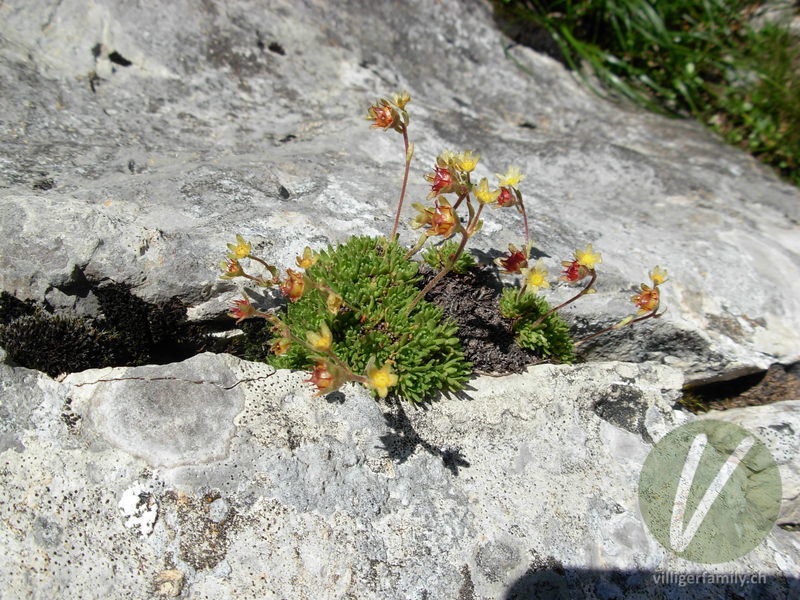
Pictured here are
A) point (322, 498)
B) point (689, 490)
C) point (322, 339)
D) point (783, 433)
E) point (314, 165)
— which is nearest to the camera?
point (322, 339)

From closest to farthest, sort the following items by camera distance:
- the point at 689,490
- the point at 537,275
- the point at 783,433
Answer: the point at 689,490 < the point at 537,275 < the point at 783,433

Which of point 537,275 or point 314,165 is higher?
point 537,275

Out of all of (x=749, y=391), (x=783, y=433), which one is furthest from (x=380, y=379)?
(x=749, y=391)

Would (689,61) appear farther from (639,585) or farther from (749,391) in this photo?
(639,585)

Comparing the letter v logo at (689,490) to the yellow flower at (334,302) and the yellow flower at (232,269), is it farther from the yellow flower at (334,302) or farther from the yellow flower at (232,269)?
the yellow flower at (232,269)

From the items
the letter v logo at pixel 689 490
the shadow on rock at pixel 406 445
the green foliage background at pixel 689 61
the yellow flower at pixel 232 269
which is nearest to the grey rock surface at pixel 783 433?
the letter v logo at pixel 689 490

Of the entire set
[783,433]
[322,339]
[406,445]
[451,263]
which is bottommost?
[406,445]
